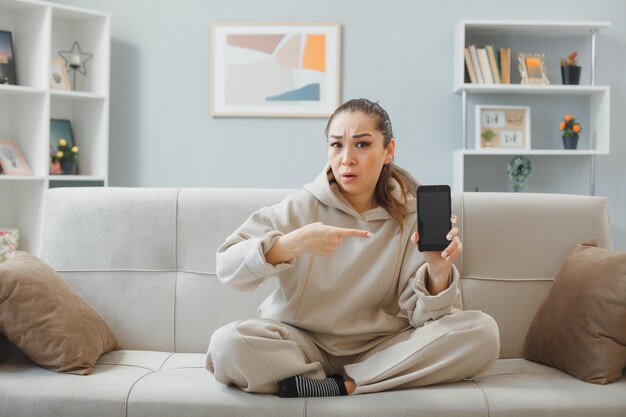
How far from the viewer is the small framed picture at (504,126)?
4.00 metres

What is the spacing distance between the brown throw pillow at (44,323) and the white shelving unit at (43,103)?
1762 mm

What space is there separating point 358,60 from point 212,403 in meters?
2.69

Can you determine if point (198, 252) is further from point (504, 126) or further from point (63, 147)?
point (504, 126)

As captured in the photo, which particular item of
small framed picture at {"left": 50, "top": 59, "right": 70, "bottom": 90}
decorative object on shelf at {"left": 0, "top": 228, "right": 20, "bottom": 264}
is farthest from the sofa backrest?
small framed picture at {"left": 50, "top": 59, "right": 70, "bottom": 90}

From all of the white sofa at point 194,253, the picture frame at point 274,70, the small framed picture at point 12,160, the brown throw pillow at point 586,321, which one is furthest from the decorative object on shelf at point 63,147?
the brown throw pillow at point 586,321

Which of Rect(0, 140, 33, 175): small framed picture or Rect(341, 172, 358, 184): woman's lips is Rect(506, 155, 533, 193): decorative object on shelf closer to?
Rect(341, 172, 358, 184): woman's lips

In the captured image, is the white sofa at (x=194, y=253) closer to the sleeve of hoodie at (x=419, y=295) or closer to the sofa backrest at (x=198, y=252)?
the sofa backrest at (x=198, y=252)

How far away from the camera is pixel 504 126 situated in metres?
4.02

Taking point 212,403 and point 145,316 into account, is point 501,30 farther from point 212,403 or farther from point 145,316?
point 212,403

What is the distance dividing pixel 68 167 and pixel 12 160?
0.28 m

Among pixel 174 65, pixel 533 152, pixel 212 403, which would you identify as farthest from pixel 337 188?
pixel 174 65

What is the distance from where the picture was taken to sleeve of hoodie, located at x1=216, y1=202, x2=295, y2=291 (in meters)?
1.88

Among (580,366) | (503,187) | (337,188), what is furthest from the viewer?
(503,187)

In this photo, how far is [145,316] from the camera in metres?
2.35
